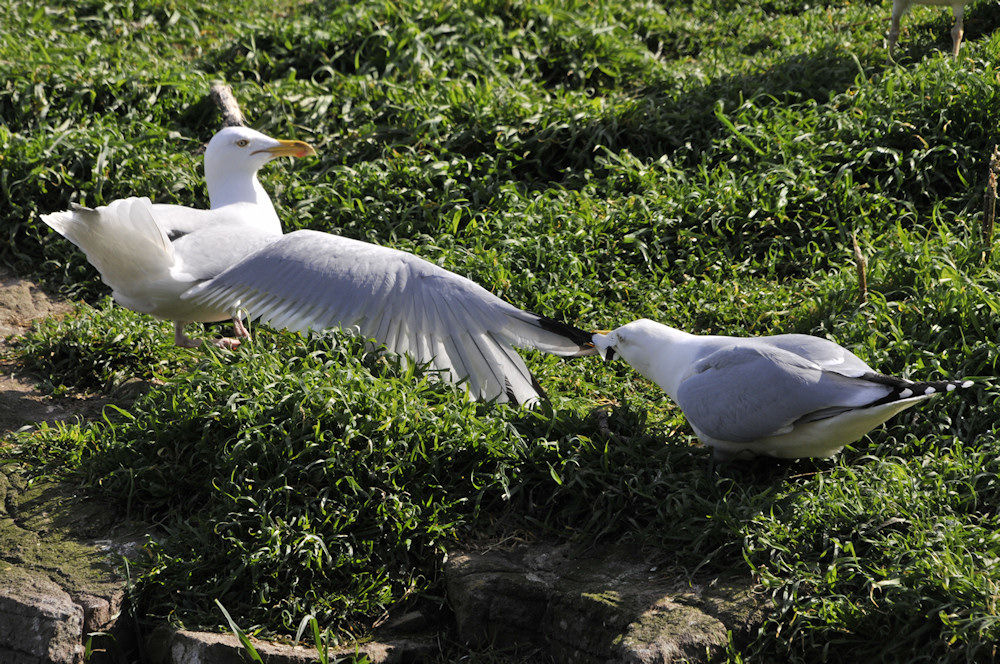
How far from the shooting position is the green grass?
327cm

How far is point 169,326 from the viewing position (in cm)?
486

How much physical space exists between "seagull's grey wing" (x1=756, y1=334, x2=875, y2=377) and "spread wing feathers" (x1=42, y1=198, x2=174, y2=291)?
2.41 meters

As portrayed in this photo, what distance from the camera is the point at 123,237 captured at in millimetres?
4223

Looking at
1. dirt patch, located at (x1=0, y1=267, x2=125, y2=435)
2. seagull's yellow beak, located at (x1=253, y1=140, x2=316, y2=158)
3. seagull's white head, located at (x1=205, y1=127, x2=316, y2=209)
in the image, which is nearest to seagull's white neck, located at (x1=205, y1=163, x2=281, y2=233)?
seagull's white head, located at (x1=205, y1=127, x2=316, y2=209)

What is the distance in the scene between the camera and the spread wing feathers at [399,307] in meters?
3.90

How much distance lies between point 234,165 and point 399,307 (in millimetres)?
1612

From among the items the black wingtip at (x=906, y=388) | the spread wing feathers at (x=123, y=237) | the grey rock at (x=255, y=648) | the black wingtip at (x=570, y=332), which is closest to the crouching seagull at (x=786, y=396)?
the black wingtip at (x=906, y=388)

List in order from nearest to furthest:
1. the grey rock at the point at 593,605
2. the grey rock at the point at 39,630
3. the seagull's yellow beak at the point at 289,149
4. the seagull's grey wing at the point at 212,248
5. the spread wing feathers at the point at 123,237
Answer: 1. the grey rock at the point at 593,605
2. the grey rock at the point at 39,630
3. the spread wing feathers at the point at 123,237
4. the seagull's grey wing at the point at 212,248
5. the seagull's yellow beak at the point at 289,149

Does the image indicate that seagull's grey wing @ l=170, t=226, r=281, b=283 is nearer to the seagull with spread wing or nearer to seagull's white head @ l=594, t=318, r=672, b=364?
the seagull with spread wing

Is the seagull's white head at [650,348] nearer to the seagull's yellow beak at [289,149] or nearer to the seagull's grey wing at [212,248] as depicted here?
the seagull's grey wing at [212,248]

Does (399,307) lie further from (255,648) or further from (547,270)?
→ (255,648)

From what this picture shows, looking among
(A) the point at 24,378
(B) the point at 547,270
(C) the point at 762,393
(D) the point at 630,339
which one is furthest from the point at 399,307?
(A) the point at 24,378

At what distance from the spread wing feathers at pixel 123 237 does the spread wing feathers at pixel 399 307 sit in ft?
0.77

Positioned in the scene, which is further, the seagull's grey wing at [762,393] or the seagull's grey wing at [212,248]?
the seagull's grey wing at [212,248]
